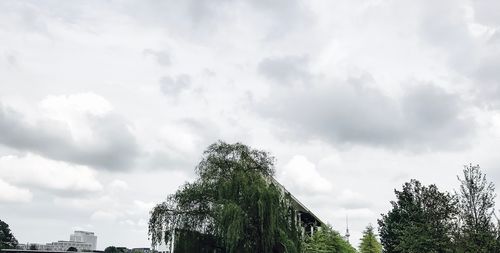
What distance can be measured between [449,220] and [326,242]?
2232 centimetres

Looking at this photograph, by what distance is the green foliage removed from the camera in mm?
58281

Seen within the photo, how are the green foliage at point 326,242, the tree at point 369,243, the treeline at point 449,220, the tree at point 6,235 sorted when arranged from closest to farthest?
the treeline at point 449,220 < the green foliage at point 326,242 < the tree at point 369,243 < the tree at point 6,235

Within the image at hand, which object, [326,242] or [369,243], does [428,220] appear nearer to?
[326,242]

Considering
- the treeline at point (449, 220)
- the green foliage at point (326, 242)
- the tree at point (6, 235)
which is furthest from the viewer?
the tree at point (6, 235)

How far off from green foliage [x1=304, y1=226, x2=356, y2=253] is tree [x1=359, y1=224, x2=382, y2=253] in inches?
629

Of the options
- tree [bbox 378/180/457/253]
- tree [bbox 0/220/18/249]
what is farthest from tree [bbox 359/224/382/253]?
tree [bbox 0/220/18/249]

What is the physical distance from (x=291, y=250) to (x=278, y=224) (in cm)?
206

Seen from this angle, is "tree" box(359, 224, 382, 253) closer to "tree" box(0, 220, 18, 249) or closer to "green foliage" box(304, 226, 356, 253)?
"green foliage" box(304, 226, 356, 253)

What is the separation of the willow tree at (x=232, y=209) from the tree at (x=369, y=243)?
42.2 metres

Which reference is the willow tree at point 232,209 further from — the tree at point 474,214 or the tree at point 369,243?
the tree at point 369,243

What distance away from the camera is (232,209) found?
120 feet

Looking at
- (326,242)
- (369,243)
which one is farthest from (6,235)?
(326,242)

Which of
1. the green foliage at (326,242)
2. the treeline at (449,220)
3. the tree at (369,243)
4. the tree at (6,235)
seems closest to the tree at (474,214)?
the treeline at (449,220)

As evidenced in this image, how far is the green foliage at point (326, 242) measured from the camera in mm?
58281
